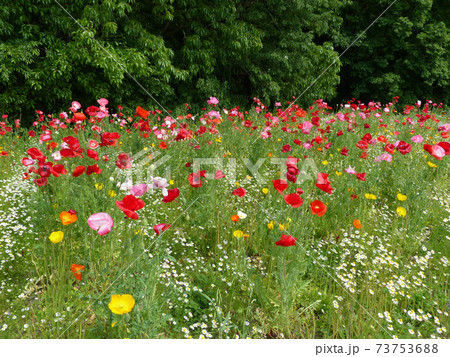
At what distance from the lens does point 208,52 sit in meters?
8.23

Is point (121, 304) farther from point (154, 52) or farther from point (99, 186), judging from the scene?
point (154, 52)

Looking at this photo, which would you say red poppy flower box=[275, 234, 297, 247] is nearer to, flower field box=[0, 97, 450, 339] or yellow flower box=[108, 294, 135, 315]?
flower field box=[0, 97, 450, 339]

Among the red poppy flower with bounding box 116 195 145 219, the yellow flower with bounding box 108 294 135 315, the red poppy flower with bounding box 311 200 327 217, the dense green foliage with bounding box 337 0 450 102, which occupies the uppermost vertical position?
the dense green foliage with bounding box 337 0 450 102

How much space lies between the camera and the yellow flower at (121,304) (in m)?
1.11

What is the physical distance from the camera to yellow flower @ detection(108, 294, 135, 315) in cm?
111

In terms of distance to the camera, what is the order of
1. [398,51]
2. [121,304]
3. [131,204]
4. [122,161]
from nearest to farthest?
[121,304] → [131,204] → [122,161] → [398,51]

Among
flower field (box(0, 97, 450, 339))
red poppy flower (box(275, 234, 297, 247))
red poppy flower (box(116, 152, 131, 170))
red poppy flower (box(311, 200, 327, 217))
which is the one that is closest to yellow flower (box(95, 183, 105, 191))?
flower field (box(0, 97, 450, 339))

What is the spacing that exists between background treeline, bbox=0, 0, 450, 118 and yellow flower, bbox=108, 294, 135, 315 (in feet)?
18.1

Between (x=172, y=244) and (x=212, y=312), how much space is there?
25.2 inches

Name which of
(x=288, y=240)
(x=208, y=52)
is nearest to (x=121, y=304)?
(x=288, y=240)

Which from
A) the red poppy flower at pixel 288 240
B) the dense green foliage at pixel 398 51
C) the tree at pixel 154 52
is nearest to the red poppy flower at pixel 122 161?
the red poppy flower at pixel 288 240

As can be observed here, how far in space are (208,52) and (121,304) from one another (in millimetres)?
8038

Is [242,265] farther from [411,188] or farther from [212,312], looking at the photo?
[411,188]
